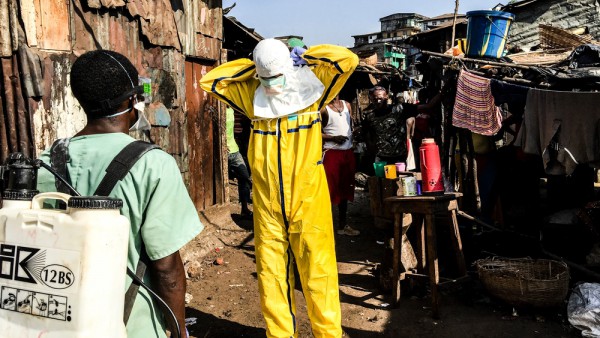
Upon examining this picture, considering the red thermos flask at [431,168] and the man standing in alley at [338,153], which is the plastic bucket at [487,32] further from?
the red thermos flask at [431,168]

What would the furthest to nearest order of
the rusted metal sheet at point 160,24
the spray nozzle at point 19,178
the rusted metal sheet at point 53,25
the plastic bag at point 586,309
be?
the rusted metal sheet at point 160,24 < the plastic bag at point 586,309 < the rusted metal sheet at point 53,25 < the spray nozzle at point 19,178

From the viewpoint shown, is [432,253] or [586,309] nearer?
[586,309]

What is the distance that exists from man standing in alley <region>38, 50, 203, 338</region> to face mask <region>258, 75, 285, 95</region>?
1.95 meters

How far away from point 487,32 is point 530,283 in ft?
11.0

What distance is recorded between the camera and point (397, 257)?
502cm

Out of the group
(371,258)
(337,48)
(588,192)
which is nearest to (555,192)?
(588,192)

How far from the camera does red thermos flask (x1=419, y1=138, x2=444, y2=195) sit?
476 centimetres

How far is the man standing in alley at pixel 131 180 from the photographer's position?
1767 millimetres

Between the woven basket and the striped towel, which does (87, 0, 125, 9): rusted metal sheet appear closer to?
the striped towel

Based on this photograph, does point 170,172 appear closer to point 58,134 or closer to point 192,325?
point 58,134

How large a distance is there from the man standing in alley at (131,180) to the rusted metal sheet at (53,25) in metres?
2.66

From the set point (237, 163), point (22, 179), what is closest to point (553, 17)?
point (237, 163)

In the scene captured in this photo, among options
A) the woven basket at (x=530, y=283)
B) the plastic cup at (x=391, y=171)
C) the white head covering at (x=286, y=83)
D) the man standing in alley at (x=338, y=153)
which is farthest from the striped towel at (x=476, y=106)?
the white head covering at (x=286, y=83)

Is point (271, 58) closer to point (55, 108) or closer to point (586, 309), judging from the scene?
point (55, 108)
